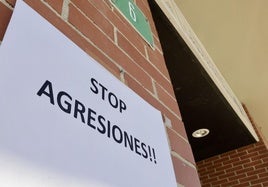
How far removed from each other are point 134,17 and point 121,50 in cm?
33

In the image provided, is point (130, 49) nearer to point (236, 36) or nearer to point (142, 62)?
point (142, 62)

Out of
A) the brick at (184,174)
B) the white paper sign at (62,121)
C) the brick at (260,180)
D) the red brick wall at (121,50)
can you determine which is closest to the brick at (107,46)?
the red brick wall at (121,50)

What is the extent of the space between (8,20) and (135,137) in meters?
0.33

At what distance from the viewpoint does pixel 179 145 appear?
2.90 feet

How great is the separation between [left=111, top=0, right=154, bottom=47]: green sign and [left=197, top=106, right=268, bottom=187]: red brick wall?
2792 millimetres

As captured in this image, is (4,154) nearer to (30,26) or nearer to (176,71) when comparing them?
(30,26)

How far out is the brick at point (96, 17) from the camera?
762 millimetres

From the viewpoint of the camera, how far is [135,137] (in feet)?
2.07

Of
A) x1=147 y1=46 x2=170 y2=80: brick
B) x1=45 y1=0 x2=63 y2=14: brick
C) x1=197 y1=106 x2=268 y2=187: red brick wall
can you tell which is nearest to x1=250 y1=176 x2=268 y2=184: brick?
x1=197 y1=106 x2=268 y2=187: red brick wall

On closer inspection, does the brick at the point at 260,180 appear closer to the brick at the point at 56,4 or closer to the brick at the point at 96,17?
the brick at the point at 96,17

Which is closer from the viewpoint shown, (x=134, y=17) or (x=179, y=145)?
(x=179, y=145)

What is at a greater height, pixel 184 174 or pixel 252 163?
pixel 252 163

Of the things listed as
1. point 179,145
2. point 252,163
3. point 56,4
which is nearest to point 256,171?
point 252,163

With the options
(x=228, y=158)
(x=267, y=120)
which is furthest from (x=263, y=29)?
(x=267, y=120)
